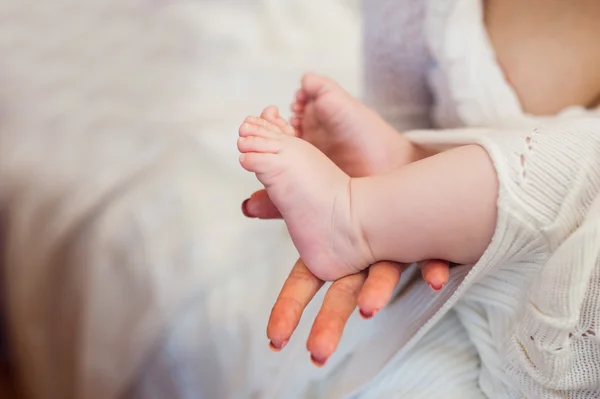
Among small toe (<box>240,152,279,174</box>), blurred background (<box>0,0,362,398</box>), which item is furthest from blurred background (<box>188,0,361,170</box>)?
small toe (<box>240,152,279,174</box>)

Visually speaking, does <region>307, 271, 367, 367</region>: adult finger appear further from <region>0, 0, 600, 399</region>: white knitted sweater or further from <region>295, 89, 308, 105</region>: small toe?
<region>295, 89, 308, 105</region>: small toe

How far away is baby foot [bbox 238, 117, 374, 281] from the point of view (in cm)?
42

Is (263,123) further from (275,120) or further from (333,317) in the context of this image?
(333,317)

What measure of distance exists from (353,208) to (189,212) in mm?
182

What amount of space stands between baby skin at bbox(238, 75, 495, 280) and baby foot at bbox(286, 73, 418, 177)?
93 mm

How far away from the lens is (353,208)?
44cm

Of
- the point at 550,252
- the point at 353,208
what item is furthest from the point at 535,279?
the point at 353,208

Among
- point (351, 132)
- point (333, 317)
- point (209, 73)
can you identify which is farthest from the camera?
point (209, 73)

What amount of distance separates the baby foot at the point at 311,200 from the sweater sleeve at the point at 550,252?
0.31 feet

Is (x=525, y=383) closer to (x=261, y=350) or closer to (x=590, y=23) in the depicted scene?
(x=261, y=350)

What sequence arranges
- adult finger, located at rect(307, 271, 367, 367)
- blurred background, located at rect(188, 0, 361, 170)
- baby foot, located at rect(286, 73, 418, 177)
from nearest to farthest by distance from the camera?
1. adult finger, located at rect(307, 271, 367, 367)
2. baby foot, located at rect(286, 73, 418, 177)
3. blurred background, located at rect(188, 0, 361, 170)

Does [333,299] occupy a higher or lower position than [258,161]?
lower

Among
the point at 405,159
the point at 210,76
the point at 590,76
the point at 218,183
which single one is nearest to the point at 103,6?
the point at 210,76

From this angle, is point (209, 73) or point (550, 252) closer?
point (550, 252)
